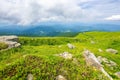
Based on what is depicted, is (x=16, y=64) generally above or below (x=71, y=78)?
above

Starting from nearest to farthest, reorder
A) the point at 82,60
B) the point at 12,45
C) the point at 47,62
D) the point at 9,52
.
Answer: the point at 47,62 < the point at 82,60 < the point at 9,52 < the point at 12,45

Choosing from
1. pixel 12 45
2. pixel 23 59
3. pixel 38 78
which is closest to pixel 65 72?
pixel 38 78

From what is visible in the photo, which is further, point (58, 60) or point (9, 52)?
point (9, 52)

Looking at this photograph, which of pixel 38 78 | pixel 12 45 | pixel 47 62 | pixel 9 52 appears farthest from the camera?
pixel 12 45

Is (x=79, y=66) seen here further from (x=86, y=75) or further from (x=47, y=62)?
(x=47, y=62)

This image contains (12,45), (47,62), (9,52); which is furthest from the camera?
(12,45)

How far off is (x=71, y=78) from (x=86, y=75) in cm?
174

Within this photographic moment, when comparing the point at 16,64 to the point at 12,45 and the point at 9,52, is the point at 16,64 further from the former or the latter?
the point at 12,45

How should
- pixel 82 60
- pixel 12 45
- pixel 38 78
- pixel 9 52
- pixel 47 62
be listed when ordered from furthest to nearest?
pixel 12 45, pixel 9 52, pixel 82 60, pixel 47 62, pixel 38 78

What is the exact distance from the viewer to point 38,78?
21094 mm

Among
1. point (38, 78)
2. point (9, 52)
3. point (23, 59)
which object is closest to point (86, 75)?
point (38, 78)

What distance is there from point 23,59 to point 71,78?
5.24 m

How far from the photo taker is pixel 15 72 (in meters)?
21.7

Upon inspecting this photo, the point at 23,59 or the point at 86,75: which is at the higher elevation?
the point at 23,59
